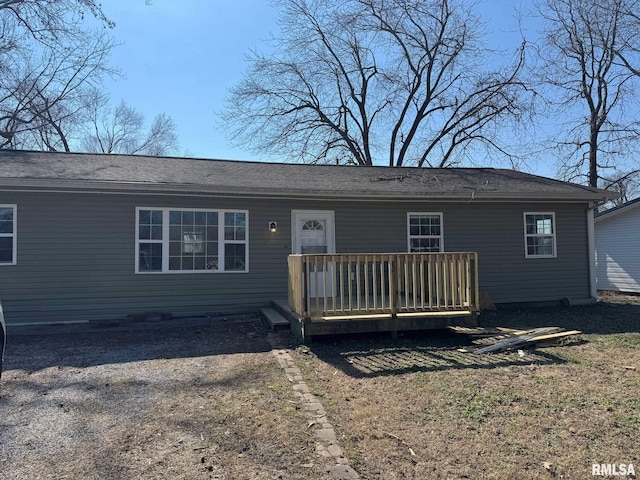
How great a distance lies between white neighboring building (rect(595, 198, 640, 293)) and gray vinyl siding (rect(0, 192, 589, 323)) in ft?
14.4

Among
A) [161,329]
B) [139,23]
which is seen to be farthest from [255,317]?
[139,23]

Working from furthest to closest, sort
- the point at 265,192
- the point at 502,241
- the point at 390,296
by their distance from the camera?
the point at 502,241 → the point at 265,192 → the point at 390,296

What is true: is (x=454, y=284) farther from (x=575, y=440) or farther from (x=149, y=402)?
(x=149, y=402)

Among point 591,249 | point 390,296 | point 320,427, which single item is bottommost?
point 320,427

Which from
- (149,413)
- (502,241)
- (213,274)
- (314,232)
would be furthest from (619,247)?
(149,413)

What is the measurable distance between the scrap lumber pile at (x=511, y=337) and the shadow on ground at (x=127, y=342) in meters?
3.10

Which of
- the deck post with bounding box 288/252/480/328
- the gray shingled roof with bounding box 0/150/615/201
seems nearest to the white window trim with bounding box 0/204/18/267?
the gray shingled roof with bounding box 0/150/615/201

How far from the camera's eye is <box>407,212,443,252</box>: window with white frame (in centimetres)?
944

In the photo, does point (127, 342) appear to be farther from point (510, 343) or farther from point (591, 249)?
point (591, 249)

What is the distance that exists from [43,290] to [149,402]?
4.98m

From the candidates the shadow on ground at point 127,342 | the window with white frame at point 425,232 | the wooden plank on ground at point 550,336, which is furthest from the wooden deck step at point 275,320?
the wooden plank on ground at point 550,336

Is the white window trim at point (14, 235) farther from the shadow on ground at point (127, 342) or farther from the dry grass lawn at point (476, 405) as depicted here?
the dry grass lawn at point (476, 405)

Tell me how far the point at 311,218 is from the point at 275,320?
8.56ft

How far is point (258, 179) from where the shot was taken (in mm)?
8977
